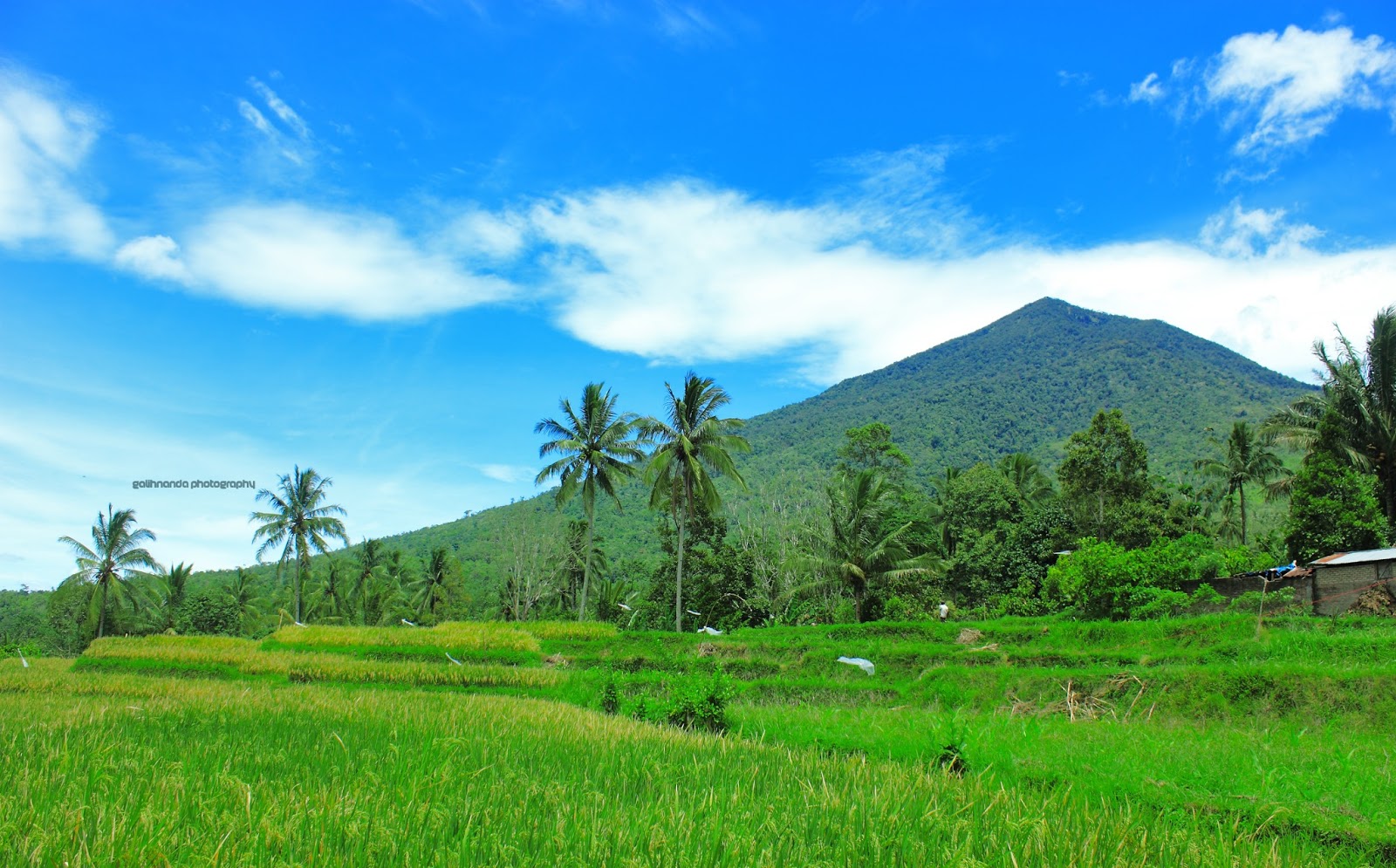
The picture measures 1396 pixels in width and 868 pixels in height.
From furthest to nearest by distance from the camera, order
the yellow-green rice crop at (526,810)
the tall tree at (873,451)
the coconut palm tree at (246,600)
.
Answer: the coconut palm tree at (246,600) → the tall tree at (873,451) → the yellow-green rice crop at (526,810)

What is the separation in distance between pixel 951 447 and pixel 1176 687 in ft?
250

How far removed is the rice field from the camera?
3.26 m

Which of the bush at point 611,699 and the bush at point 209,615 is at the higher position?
the bush at point 611,699

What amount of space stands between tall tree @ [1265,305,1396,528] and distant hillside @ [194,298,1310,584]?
27.2m

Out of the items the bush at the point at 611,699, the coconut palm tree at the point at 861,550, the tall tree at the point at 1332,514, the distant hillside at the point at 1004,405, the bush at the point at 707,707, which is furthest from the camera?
the distant hillside at the point at 1004,405

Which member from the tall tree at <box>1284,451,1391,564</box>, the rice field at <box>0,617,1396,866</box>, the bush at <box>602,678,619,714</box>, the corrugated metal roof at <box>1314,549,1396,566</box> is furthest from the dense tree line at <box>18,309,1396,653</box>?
the bush at <box>602,678,619,714</box>

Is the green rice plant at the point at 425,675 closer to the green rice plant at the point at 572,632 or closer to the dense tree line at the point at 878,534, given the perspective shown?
the green rice plant at the point at 572,632

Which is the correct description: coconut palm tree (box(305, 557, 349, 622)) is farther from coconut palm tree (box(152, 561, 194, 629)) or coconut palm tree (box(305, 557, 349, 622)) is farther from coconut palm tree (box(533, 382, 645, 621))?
coconut palm tree (box(533, 382, 645, 621))

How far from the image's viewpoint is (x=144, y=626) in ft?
146

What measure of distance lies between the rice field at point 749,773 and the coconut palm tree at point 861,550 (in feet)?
43.5

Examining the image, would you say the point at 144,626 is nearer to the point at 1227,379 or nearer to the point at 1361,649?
the point at 1361,649

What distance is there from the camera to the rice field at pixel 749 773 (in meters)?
3.26

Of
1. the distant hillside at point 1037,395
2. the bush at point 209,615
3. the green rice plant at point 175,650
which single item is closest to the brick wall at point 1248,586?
the green rice plant at point 175,650

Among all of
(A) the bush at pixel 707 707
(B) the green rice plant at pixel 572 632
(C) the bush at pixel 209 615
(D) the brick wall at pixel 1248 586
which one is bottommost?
(C) the bush at pixel 209 615
